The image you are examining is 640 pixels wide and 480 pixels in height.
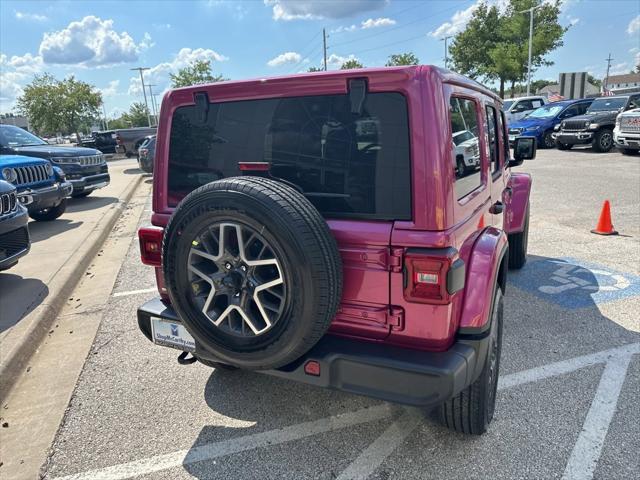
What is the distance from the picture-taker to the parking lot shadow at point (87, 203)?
10606mm

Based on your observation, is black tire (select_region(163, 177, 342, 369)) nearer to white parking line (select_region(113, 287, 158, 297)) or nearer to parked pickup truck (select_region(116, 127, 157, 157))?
white parking line (select_region(113, 287, 158, 297))

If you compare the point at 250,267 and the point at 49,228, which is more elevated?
the point at 250,267

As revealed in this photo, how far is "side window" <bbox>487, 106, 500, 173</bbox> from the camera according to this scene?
3.31m

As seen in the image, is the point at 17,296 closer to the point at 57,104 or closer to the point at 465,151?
the point at 465,151

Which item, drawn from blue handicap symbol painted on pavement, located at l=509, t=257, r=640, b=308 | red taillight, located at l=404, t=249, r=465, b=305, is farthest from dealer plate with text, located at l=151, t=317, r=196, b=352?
Result: blue handicap symbol painted on pavement, located at l=509, t=257, r=640, b=308

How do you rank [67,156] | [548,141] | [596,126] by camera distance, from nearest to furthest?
[67,156], [596,126], [548,141]

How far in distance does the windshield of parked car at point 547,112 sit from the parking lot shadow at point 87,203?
53.9 ft

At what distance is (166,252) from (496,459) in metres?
1.99

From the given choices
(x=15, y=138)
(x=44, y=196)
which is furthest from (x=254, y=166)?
(x=15, y=138)

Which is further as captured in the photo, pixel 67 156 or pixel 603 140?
pixel 603 140

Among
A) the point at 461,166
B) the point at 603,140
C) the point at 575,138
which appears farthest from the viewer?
the point at 575,138

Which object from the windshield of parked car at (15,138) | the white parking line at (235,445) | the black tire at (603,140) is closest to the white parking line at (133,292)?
the white parking line at (235,445)

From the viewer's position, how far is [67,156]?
34.5ft

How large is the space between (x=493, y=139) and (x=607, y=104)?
16.7 meters
